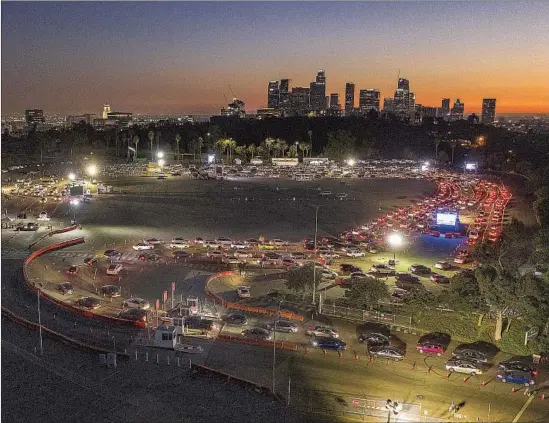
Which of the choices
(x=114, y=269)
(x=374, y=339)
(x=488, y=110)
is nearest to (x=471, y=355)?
(x=374, y=339)

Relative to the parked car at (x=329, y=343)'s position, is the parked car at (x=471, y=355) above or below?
above

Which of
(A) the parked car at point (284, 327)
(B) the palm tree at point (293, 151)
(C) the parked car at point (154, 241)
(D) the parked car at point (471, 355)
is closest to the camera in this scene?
(D) the parked car at point (471, 355)

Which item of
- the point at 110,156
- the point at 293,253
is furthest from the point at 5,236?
the point at 110,156

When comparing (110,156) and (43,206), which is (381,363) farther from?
(110,156)

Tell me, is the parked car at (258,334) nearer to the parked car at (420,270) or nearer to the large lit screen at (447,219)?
the parked car at (420,270)

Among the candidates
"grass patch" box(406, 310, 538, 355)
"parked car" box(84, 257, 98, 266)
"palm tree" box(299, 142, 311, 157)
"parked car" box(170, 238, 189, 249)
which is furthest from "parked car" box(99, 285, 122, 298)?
"palm tree" box(299, 142, 311, 157)

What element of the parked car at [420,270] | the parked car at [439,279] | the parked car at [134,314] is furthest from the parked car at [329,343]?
the parked car at [420,270]
